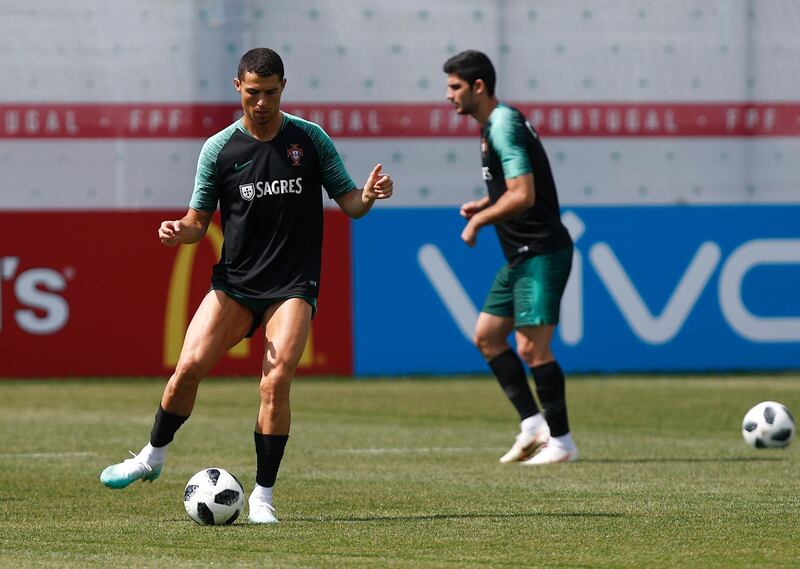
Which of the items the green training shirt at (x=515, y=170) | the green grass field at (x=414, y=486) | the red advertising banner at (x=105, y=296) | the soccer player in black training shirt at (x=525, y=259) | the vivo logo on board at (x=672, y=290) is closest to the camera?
the green grass field at (x=414, y=486)

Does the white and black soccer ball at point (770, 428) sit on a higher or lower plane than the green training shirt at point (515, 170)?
lower

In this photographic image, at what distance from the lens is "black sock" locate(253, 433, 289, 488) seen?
717cm

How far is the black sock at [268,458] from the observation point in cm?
717

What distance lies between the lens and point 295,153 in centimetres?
733

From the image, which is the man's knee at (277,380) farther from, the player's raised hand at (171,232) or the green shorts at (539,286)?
the green shorts at (539,286)

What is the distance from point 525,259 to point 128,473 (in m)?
3.14

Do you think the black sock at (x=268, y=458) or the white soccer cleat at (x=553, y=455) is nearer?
the black sock at (x=268, y=458)

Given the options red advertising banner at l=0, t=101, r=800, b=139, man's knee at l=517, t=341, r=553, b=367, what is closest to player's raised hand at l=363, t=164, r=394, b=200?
man's knee at l=517, t=341, r=553, b=367

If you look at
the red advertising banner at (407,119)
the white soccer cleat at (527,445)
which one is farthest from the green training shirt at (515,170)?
the red advertising banner at (407,119)

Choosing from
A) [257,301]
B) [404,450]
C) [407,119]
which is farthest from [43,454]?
[407,119]

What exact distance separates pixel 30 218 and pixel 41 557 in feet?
32.4

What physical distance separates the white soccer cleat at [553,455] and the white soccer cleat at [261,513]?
2.70m

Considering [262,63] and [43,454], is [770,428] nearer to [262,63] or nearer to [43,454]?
[43,454]

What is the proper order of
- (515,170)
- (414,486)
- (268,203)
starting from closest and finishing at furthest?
(268,203)
(414,486)
(515,170)
